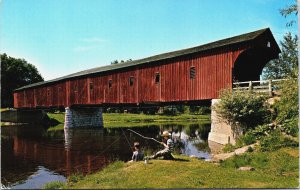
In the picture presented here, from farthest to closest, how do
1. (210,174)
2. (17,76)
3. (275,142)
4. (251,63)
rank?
(17,76) < (251,63) < (275,142) < (210,174)

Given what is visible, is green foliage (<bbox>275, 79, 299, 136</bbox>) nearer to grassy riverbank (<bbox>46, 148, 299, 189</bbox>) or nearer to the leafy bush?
grassy riverbank (<bbox>46, 148, 299, 189</bbox>)

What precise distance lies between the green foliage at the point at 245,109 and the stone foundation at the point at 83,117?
23.9 metres

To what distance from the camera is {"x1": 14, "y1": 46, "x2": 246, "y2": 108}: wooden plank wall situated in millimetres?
19859

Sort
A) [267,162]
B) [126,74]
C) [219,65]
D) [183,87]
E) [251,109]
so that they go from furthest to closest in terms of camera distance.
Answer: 1. [126,74]
2. [183,87]
3. [219,65]
4. [251,109]
5. [267,162]

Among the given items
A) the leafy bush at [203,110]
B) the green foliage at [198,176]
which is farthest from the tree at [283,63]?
the leafy bush at [203,110]

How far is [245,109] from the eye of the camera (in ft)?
51.4

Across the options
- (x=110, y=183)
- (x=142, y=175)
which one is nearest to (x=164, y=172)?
(x=142, y=175)

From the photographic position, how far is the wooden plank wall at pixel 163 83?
782 inches

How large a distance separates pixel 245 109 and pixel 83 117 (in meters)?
26.8

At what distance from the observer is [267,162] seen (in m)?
11.1

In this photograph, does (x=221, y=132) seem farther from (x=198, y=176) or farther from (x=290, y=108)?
(x=198, y=176)

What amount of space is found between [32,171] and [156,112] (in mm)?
58150

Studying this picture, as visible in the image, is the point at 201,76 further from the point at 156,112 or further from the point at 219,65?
the point at 156,112

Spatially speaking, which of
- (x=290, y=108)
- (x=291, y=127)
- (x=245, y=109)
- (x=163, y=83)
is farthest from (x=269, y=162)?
(x=163, y=83)
